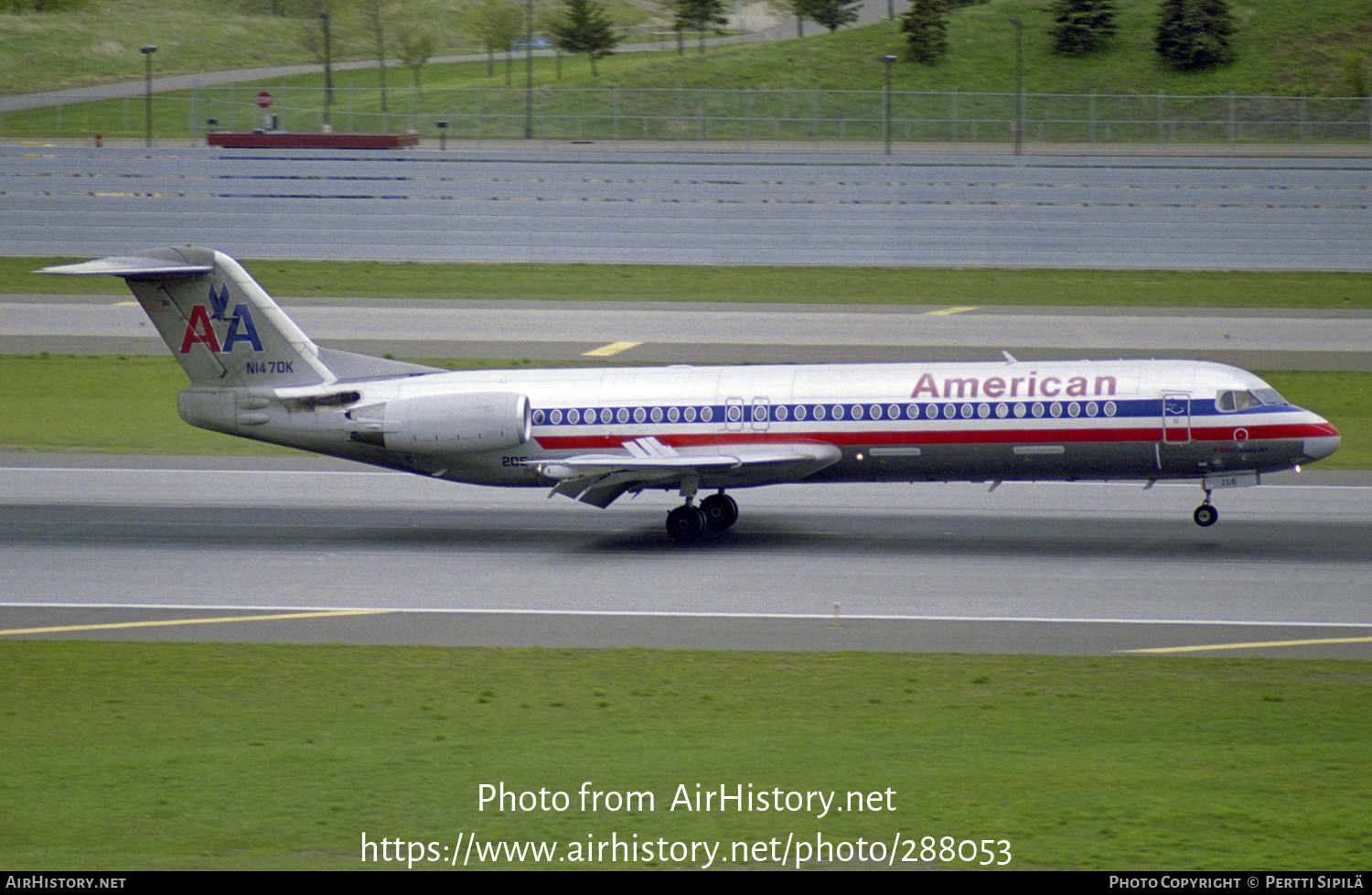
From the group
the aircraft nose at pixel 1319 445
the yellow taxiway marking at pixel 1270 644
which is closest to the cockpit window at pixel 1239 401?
the aircraft nose at pixel 1319 445

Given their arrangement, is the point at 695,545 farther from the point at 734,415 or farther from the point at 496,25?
the point at 496,25

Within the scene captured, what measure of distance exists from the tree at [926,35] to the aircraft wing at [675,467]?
91041mm

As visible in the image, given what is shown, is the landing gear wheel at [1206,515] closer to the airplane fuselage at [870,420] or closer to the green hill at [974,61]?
the airplane fuselage at [870,420]

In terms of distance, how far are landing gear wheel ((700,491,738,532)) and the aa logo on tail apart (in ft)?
31.9

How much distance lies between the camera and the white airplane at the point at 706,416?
27250 millimetres

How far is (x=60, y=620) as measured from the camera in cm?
2252

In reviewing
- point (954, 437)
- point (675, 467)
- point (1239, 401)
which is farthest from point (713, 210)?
point (1239, 401)

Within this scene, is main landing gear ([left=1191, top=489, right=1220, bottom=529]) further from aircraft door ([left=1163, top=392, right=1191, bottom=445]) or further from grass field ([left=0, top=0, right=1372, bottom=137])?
grass field ([left=0, top=0, right=1372, bottom=137])

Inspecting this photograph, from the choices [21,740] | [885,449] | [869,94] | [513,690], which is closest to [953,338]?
[885,449]

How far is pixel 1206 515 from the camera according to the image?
2805 cm

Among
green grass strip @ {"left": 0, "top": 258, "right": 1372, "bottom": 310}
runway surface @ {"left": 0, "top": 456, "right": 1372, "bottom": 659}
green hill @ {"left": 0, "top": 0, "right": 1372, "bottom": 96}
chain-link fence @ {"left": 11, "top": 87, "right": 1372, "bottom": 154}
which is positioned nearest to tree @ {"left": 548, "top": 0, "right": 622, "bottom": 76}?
green hill @ {"left": 0, "top": 0, "right": 1372, "bottom": 96}

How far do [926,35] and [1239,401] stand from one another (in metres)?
92.1

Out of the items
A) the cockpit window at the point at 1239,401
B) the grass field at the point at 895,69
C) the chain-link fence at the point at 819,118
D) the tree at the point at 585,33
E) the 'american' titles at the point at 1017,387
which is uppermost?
the tree at the point at 585,33

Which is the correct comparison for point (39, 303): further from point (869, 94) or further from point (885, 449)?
point (869, 94)
